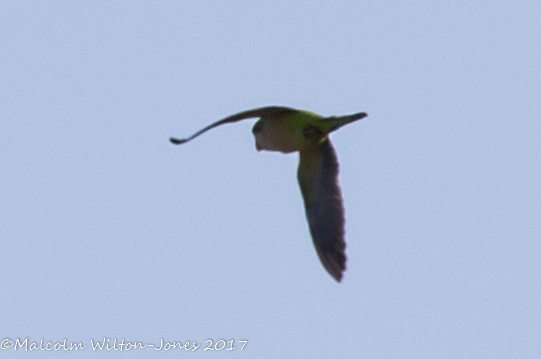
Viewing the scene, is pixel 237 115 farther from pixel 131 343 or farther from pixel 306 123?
pixel 131 343

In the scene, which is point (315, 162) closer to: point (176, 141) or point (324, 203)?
point (324, 203)

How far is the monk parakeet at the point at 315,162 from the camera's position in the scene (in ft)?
35.6

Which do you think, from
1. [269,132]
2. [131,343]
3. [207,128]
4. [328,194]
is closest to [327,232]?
[328,194]

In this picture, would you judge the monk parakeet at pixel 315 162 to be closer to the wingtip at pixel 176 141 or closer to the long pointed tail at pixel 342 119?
the long pointed tail at pixel 342 119

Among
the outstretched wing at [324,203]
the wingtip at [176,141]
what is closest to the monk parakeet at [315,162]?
the outstretched wing at [324,203]

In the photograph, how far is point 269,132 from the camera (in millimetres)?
11117

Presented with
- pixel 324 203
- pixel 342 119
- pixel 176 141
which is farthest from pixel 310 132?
pixel 176 141

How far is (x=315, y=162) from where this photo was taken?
452 inches

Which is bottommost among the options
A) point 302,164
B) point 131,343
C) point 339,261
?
point 131,343

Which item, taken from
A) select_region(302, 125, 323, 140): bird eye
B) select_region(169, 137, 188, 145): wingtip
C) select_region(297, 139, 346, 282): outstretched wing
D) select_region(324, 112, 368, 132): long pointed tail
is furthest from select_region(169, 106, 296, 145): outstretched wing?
select_region(297, 139, 346, 282): outstretched wing

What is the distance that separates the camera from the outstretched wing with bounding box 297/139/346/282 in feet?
36.6

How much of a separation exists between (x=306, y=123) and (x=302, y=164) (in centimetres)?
84

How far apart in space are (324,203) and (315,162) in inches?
17.0

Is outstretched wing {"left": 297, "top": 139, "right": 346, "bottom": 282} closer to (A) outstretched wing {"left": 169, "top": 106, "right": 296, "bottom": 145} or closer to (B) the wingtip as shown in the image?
(A) outstretched wing {"left": 169, "top": 106, "right": 296, "bottom": 145}
